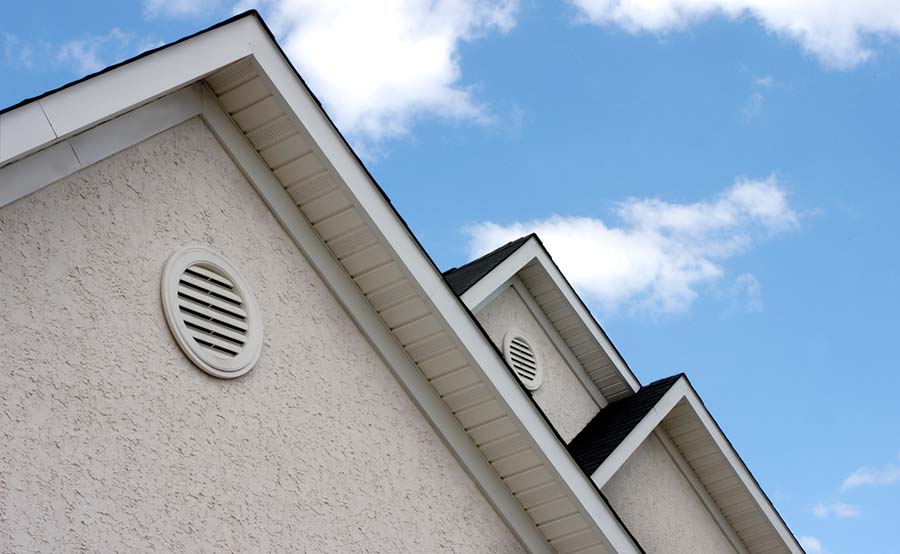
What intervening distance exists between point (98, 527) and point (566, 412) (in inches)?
279

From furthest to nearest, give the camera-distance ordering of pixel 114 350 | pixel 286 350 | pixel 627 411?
1. pixel 627 411
2. pixel 286 350
3. pixel 114 350

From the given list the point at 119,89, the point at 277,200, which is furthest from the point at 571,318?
the point at 119,89

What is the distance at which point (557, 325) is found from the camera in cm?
1177

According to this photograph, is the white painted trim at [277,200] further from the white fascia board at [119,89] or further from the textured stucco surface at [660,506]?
the textured stucco surface at [660,506]

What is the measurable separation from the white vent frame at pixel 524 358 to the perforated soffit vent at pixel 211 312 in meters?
4.97

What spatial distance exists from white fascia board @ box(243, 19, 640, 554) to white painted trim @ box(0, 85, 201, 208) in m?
0.58

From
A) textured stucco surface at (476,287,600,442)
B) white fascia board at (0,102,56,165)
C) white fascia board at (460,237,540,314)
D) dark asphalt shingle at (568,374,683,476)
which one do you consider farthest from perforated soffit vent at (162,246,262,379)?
textured stucco surface at (476,287,600,442)

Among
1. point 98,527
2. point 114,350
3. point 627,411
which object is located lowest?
point 98,527

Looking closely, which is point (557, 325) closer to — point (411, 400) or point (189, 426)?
point (411, 400)

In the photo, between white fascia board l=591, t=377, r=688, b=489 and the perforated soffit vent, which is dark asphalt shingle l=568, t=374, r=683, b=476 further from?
the perforated soffit vent

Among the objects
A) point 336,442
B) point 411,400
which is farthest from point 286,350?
point 411,400

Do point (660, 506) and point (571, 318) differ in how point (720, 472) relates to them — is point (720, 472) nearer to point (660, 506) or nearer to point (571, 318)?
point (660, 506)

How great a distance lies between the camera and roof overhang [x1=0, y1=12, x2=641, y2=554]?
5988 millimetres

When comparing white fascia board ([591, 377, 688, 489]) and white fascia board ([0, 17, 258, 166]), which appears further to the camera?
white fascia board ([591, 377, 688, 489])
